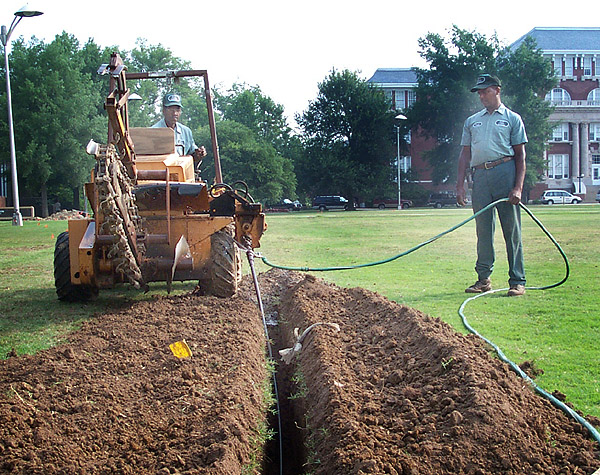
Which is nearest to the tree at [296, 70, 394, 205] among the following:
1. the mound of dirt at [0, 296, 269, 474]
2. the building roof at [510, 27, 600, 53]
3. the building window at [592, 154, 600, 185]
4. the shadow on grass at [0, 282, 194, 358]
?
the building roof at [510, 27, 600, 53]

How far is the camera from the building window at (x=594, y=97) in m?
72.2

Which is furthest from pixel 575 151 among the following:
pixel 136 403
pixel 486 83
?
pixel 136 403

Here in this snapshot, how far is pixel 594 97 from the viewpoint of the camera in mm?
73500

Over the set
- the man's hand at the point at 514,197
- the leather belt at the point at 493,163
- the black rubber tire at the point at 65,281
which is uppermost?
the leather belt at the point at 493,163

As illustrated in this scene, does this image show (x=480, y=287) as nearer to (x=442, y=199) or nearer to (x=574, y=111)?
(x=442, y=199)

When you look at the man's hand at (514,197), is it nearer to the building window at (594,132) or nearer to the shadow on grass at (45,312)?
the shadow on grass at (45,312)

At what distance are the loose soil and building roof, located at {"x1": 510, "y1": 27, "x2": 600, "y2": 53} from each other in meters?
73.1

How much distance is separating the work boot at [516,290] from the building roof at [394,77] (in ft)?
241

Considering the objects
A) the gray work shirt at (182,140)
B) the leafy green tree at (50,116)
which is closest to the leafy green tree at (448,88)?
the leafy green tree at (50,116)

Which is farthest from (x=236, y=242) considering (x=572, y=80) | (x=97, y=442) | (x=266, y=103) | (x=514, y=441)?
(x=572, y=80)

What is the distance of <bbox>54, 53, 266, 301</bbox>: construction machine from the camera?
21.1 ft

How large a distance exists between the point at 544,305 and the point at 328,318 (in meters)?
2.18

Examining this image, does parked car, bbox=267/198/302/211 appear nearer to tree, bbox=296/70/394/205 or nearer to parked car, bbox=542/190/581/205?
tree, bbox=296/70/394/205

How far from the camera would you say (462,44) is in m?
61.0
